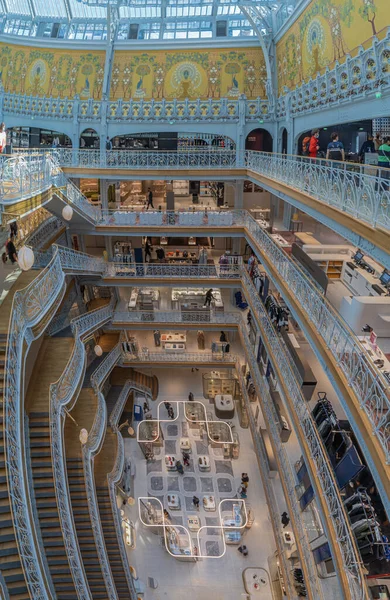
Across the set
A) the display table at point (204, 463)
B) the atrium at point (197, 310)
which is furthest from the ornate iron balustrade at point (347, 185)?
the display table at point (204, 463)

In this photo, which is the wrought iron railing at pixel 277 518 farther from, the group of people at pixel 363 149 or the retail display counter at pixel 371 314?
the group of people at pixel 363 149

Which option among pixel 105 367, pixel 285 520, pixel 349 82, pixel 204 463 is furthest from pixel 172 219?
pixel 285 520

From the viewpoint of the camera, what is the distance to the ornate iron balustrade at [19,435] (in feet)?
21.9

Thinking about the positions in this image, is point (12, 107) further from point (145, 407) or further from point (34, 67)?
point (145, 407)

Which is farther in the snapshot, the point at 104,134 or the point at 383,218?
the point at 104,134

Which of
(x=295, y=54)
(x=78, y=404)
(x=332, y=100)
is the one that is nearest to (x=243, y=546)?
(x=78, y=404)

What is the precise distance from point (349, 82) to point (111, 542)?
14317 mm

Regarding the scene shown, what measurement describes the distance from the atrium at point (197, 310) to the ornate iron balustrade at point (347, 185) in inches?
2.6

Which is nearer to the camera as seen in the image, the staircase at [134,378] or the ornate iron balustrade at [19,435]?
the ornate iron balustrade at [19,435]

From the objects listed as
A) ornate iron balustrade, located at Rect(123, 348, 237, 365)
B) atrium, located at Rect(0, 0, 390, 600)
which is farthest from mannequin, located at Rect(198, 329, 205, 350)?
ornate iron balustrade, located at Rect(123, 348, 237, 365)

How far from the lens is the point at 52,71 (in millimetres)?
18109

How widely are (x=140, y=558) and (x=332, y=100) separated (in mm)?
15192

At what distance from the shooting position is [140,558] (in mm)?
12242

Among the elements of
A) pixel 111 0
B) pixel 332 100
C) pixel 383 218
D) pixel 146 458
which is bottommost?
pixel 146 458
